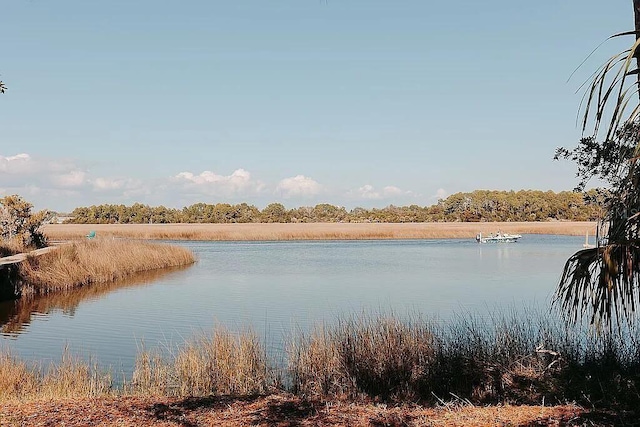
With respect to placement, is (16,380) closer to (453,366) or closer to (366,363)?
(366,363)

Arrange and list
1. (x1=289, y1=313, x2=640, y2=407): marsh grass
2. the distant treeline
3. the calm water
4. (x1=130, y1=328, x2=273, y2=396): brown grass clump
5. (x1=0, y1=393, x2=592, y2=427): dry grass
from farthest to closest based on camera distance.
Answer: the distant treeline → the calm water → (x1=130, y1=328, x2=273, y2=396): brown grass clump → (x1=289, y1=313, x2=640, y2=407): marsh grass → (x1=0, y1=393, x2=592, y2=427): dry grass

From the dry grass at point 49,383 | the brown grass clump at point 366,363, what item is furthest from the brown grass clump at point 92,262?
the brown grass clump at point 366,363

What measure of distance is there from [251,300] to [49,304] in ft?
20.4

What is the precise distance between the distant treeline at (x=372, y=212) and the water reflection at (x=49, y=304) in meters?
81.0

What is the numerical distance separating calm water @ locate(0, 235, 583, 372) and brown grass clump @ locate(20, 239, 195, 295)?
3.29ft

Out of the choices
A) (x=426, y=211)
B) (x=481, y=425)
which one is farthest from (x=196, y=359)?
(x=426, y=211)

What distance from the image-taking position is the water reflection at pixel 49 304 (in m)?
15.5

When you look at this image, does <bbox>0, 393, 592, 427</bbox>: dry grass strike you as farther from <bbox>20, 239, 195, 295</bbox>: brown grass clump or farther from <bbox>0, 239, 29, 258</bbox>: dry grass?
<bbox>0, 239, 29, 258</bbox>: dry grass

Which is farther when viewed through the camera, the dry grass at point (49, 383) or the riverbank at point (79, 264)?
the riverbank at point (79, 264)

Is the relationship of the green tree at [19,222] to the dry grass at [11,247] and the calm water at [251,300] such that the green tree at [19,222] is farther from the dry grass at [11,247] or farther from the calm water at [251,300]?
the calm water at [251,300]

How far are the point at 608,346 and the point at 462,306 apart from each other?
8.65 m

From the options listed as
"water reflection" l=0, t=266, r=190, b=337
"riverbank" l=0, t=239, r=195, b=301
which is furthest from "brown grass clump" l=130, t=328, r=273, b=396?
"riverbank" l=0, t=239, r=195, b=301

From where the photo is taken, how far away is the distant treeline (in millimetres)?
102812

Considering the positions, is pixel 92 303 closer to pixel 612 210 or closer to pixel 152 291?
pixel 152 291
